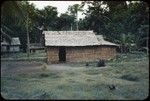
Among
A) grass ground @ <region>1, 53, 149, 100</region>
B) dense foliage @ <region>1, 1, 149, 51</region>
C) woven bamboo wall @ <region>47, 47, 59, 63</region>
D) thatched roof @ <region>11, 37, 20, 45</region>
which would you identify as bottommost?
grass ground @ <region>1, 53, 149, 100</region>

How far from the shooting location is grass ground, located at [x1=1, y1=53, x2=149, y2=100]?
7.30 metres

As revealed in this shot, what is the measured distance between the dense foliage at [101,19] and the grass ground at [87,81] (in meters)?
0.63

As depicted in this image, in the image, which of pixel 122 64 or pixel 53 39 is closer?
pixel 122 64

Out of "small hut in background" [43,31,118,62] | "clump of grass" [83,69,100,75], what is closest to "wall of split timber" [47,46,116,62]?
"small hut in background" [43,31,118,62]

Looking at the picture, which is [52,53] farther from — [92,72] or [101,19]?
[101,19]

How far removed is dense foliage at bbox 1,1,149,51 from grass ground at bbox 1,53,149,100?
Result: 0.63m

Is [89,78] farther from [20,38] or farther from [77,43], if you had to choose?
[77,43]

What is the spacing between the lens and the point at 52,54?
52.9 feet

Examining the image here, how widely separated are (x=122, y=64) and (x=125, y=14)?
2921 mm

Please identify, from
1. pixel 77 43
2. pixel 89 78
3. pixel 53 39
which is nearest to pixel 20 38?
pixel 89 78

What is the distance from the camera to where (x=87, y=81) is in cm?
929

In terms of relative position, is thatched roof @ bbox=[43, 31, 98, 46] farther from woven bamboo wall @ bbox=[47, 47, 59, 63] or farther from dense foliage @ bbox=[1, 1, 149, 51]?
dense foliage @ bbox=[1, 1, 149, 51]

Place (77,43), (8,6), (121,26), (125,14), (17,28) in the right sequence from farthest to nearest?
(77,43) < (17,28) < (121,26) < (125,14) < (8,6)

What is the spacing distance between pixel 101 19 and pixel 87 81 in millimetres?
2244
